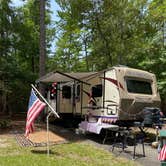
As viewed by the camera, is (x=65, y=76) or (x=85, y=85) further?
(x=85, y=85)

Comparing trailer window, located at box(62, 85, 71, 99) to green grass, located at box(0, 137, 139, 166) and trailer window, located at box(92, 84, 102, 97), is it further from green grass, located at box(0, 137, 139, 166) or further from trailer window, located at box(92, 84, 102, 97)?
green grass, located at box(0, 137, 139, 166)

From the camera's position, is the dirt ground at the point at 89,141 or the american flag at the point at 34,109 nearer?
the dirt ground at the point at 89,141

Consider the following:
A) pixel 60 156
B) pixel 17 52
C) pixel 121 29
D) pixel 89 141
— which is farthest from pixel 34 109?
pixel 17 52

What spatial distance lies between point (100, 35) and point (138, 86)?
9.80m

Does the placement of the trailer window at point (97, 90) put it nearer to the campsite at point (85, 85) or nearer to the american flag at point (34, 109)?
the campsite at point (85, 85)

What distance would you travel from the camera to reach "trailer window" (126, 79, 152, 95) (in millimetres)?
13609

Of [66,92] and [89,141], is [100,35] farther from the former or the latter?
[89,141]

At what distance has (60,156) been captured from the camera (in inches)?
384

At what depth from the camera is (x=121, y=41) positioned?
74.9 feet

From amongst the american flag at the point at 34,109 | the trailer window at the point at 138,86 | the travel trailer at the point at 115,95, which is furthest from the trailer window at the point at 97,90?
the american flag at the point at 34,109

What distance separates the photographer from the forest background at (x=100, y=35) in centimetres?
2200

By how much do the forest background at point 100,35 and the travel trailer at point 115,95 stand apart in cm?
626

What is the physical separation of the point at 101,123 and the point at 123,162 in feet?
13.0

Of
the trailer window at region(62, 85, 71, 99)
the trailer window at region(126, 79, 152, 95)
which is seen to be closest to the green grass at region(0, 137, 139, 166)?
the trailer window at region(126, 79, 152, 95)
